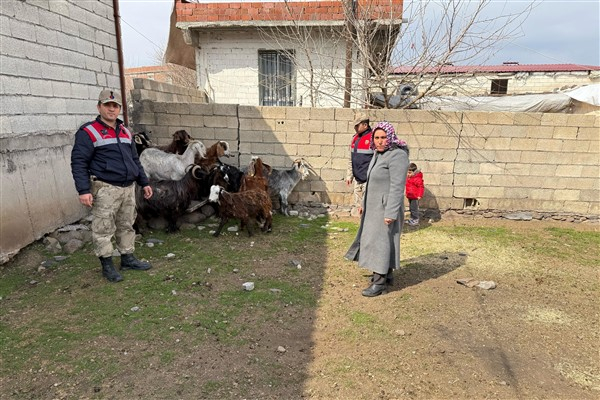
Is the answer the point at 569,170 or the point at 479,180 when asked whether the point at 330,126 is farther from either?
the point at 569,170

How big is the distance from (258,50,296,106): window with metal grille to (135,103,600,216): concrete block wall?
4104mm

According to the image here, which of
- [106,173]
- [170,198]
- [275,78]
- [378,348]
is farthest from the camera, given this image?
[275,78]

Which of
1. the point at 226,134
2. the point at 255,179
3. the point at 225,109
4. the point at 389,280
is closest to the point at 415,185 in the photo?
the point at 389,280

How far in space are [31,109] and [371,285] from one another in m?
5.03

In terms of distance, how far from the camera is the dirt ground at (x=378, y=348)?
104 inches

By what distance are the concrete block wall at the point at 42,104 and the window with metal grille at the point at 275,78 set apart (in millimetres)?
5121

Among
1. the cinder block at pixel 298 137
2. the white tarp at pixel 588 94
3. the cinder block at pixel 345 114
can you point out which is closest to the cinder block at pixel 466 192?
the cinder block at pixel 345 114

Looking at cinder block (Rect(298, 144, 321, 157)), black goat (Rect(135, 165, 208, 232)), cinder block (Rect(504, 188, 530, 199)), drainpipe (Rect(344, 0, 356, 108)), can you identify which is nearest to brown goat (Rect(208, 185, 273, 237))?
black goat (Rect(135, 165, 208, 232))

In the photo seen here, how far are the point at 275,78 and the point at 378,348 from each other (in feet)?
30.4

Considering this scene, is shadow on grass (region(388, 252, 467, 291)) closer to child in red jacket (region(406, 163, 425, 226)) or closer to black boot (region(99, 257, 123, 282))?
child in red jacket (region(406, 163, 425, 226))

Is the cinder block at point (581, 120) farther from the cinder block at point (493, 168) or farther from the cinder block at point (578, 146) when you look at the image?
the cinder block at point (493, 168)

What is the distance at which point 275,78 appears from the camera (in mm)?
10805

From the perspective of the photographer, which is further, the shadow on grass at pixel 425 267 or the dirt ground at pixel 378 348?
the shadow on grass at pixel 425 267

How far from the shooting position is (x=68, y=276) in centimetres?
430
